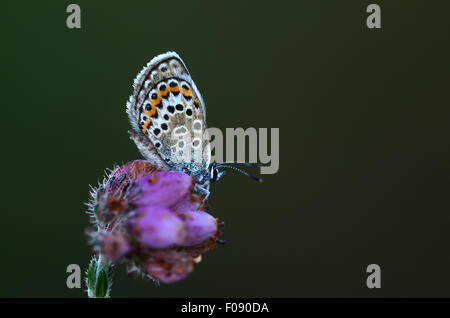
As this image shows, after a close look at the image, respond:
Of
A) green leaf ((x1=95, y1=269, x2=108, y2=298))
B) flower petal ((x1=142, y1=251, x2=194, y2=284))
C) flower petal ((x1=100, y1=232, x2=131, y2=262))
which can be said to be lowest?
green leaf ((x1=95, y1=269, x2=108, y2=298))

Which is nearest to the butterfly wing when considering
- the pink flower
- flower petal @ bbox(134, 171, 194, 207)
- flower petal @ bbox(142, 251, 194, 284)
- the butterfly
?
the butterfly

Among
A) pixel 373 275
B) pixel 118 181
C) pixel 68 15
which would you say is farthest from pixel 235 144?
pixel 68 15

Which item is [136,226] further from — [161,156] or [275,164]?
[275,164]

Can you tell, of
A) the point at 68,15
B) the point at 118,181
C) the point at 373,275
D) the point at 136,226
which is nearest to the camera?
the point at 136,226

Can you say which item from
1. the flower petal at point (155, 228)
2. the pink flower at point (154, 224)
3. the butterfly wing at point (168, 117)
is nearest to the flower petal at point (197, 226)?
the pink flower at point (154, 224)

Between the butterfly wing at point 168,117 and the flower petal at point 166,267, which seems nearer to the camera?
the flower petal at point 166,267

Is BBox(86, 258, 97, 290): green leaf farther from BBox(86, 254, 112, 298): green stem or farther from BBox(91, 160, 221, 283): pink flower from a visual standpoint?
BBox(91, 160, 221, 283): pink flower

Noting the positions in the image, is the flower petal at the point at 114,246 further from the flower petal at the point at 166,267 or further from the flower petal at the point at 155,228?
the flower petal at the point at 166,267

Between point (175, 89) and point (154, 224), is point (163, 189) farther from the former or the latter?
point (175, 89)
